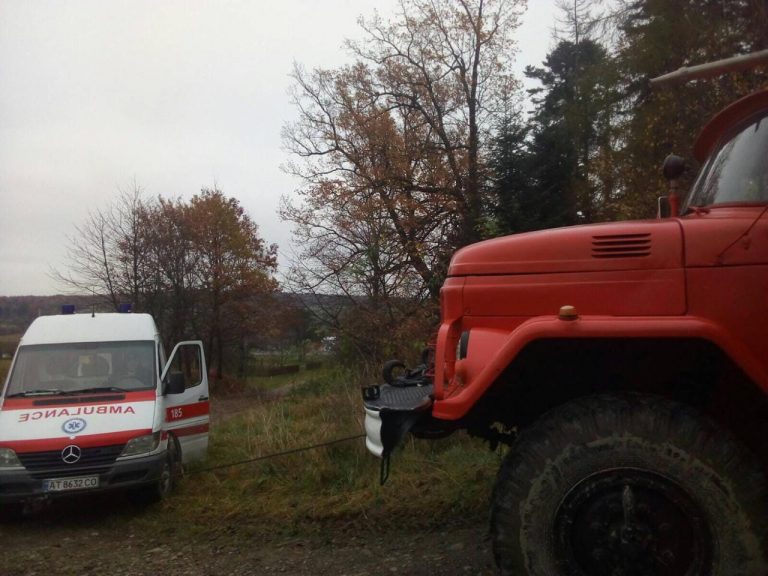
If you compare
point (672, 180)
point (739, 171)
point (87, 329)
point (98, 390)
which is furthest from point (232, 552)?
point (739, 171)

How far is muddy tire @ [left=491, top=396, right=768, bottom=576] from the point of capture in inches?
120

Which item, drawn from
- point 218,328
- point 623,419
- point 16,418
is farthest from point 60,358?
point 218,328

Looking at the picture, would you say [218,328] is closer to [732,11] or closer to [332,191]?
[332,191]

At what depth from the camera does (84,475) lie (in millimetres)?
6551

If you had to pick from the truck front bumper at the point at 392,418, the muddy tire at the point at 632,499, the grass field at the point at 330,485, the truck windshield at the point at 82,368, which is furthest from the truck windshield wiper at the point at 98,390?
the muddy tire at the point at 632,499

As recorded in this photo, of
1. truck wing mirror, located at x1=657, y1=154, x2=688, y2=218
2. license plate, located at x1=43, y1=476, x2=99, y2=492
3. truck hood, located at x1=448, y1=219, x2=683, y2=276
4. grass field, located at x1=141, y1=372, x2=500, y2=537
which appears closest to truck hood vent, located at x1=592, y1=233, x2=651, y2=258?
truck hood, located at x1=448, y1=219, x2=683, y2=276

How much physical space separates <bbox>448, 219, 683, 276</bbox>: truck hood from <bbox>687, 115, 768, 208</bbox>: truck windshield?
1.50 feet

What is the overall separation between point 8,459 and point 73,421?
62cm

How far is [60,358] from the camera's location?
25.7 ft

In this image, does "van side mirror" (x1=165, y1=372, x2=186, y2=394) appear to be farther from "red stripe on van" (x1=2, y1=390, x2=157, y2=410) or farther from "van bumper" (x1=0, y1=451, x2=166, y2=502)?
"van bumper" (x1=0, y1=451, x2=166, y2=502)

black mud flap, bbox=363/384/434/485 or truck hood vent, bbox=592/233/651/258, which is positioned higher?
truck hood vent, bbox=592/233/651/258

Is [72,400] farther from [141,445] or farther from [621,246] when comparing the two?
[621,246]

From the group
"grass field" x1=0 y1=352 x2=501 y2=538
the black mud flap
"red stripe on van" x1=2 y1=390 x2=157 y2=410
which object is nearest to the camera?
the black mud flap

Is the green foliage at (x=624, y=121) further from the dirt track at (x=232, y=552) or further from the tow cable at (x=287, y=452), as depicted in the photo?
the dirt track at (x=232, y=552)
